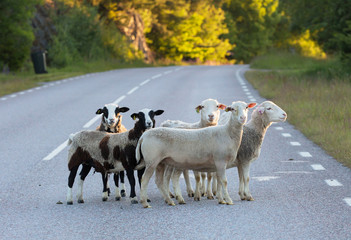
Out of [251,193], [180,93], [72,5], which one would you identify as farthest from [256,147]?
[72,5]

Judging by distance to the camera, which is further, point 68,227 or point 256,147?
point 256,147

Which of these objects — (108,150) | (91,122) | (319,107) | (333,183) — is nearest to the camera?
(108,150)

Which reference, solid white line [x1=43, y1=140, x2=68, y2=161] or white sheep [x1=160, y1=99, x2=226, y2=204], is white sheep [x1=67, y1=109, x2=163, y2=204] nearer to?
white sheep [x1=160, y1=99, x2=226, y2=204]

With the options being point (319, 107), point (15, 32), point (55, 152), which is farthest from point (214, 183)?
point (15, 32)

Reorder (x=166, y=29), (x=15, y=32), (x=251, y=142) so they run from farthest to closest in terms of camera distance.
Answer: (x=166, y=29), (x=15, y=32), (x=251, y=142)

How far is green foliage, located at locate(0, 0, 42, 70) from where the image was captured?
35.3m

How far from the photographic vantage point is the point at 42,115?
20000 millimetres

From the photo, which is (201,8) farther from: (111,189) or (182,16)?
(111,189)

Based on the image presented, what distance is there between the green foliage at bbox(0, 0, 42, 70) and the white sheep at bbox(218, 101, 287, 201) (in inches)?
1070

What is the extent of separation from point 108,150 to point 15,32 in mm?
27672

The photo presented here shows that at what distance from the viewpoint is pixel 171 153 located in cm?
888

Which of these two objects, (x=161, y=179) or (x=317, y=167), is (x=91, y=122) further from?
(x=161, y=179)

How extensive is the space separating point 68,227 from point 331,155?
6.42 m

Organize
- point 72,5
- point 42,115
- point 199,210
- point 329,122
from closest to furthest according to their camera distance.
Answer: point 199,210
point 329,122
point 42,115
point 72,5
